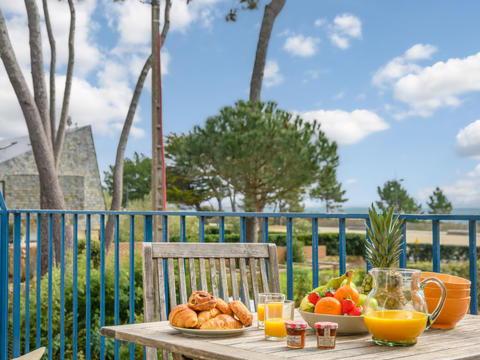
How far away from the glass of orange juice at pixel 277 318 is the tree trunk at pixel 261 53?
12.0m

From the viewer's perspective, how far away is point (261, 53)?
14586mm

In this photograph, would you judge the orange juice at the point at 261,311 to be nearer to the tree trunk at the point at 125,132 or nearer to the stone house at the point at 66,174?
the tree trunk at the point at 125,132

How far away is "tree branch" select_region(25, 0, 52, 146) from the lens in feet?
A: 35.0

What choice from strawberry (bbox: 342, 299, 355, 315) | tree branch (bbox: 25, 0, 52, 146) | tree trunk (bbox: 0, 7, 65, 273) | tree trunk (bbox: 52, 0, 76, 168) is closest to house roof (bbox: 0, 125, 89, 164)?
tree trunk (bbox: 52, 0, 76, 168)

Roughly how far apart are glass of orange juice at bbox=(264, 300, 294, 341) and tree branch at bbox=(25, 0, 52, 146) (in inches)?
397

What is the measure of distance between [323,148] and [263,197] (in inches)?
125

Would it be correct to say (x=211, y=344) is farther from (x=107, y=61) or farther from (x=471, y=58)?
(x=471, y=58)

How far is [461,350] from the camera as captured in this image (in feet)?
4.56

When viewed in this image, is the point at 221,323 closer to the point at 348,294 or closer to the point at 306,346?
the point at 306,346

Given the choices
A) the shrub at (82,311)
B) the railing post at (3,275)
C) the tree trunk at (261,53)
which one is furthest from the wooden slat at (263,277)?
the tree trunk at (261,53)

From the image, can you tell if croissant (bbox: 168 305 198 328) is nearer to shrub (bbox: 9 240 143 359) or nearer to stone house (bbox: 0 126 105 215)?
shrub (bbox: 9 240 143 359)

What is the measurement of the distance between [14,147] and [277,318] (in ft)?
88.1

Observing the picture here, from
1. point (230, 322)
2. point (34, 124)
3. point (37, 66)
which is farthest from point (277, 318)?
point (37, 66)

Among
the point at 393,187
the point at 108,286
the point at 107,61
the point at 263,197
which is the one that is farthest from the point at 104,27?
the point at 108,286
